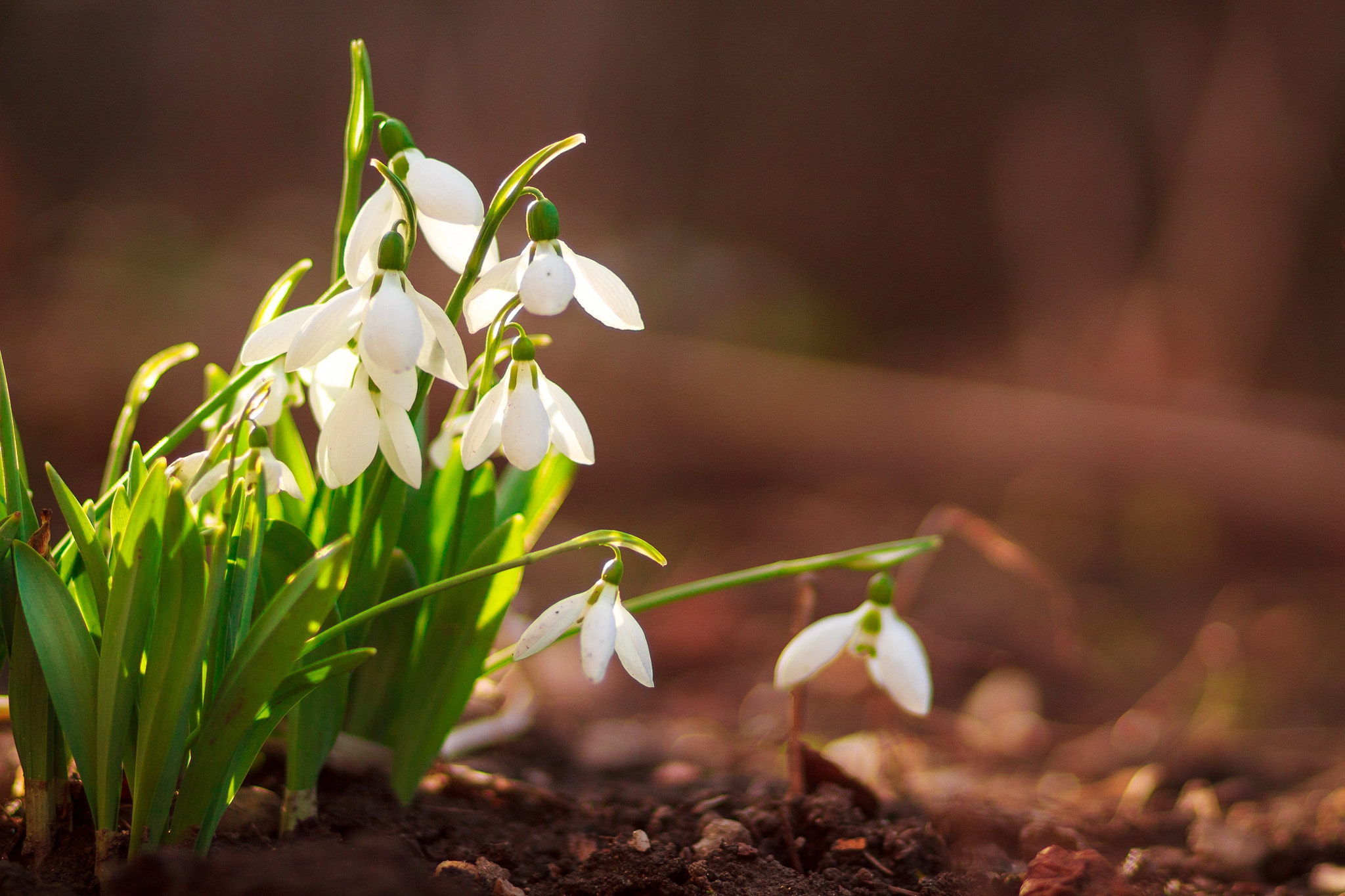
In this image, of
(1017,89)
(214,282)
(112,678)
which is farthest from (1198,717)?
(1017,89)

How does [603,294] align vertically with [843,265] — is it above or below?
below

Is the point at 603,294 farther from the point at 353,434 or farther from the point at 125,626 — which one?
the point at 125,626

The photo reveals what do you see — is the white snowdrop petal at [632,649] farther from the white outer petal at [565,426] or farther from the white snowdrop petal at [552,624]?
the white outer petal at [565,426]

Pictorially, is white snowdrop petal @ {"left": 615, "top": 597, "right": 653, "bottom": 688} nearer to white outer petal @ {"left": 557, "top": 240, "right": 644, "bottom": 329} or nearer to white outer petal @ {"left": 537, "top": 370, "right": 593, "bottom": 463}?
white outer petal @ {"left": 537, "top": 370, "right": 593, "bottom": 463}

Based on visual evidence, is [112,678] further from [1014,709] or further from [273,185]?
[273,185]

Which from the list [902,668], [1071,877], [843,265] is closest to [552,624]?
[902,668]

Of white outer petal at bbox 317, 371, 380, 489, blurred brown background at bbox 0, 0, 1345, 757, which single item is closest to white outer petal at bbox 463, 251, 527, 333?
white outer petal at bbox 317, 371, 380, 489
